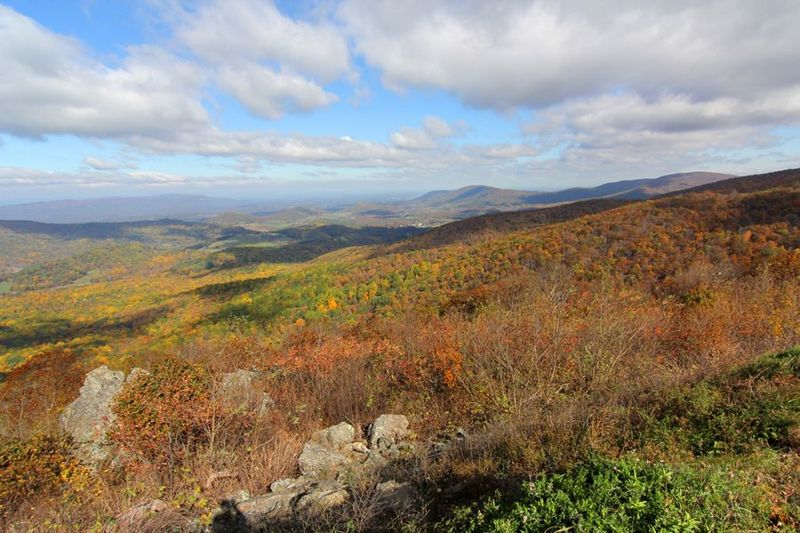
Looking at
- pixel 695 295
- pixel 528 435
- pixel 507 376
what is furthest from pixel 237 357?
pixel 695 295

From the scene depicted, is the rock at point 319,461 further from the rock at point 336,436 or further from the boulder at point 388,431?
the boulder at point 388,431

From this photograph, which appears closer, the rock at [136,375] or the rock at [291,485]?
the rock at [291,485]

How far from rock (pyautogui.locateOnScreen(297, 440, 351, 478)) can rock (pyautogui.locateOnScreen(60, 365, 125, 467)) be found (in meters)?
3.82

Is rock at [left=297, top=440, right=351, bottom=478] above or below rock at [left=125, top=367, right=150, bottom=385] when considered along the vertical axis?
below

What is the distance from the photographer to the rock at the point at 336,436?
740 centimetres

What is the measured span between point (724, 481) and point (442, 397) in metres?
6.18

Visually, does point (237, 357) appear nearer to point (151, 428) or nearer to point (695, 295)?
point (151, 428)

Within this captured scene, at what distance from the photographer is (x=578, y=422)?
4914 millimetres

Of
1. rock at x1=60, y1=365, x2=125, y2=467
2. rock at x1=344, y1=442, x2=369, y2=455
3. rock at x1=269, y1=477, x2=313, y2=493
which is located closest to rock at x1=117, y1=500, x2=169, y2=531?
rock at x1=269, y1=477, x2=313, y2=493

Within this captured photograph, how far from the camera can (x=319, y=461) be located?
6406mm

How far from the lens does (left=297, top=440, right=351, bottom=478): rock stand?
19.9ft

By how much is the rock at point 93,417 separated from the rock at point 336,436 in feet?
13.0

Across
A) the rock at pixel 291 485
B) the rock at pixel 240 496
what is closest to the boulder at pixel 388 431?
the rock at pixel 291 485

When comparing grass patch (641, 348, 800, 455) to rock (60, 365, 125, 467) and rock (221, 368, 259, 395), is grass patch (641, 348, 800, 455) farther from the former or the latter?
rock (60, 365, 125, 467)
